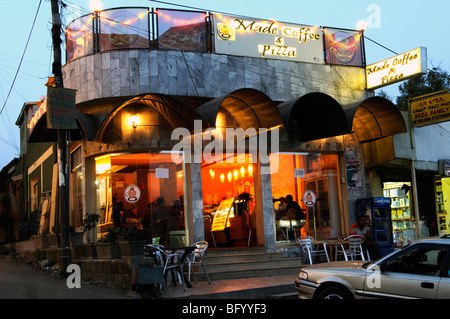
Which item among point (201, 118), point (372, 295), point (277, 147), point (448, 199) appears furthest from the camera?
point (448, 199)

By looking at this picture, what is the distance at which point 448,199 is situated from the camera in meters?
19.2

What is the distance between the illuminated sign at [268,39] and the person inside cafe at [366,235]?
528 cm

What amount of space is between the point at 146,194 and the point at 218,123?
2.95 m

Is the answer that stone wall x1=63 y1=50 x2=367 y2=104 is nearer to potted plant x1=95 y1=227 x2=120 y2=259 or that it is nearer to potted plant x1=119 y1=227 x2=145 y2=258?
potted plant x1=95 y1=227 x2=120 y2=259

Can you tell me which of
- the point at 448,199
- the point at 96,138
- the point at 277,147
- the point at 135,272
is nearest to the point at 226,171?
the point at 277,147

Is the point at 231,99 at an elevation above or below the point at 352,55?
below

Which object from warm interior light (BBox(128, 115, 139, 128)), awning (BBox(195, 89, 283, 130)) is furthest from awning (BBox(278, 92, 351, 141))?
warm interior light (BBox(128, 115, 139, 128))

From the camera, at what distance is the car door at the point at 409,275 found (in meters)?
6.70

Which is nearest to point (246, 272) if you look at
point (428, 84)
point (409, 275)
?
point (409, 275)

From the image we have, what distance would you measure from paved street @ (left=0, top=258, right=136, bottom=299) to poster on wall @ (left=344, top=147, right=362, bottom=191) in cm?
863

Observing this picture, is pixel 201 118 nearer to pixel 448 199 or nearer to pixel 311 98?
pixel 311 98

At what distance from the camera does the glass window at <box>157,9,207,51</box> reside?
14227 millimetres

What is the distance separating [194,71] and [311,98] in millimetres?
3363

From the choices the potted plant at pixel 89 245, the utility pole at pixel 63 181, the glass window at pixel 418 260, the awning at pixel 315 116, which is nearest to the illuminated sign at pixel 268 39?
the awning at pixel 315 116
